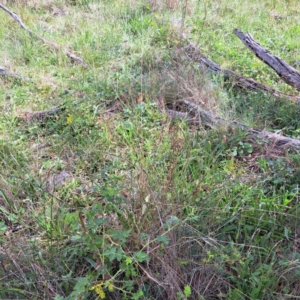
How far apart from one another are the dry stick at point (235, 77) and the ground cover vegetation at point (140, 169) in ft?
0.32

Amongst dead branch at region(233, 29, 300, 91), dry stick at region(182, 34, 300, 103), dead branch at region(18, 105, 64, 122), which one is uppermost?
dead branch at region(233, 29, 300, 91)

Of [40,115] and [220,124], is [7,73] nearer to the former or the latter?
Answer: [40,115]

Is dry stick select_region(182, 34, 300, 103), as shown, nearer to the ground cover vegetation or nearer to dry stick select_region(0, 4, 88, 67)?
the ground cover vegetation

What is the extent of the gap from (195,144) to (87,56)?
2.27 metres

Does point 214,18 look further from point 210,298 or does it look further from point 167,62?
point 210,298

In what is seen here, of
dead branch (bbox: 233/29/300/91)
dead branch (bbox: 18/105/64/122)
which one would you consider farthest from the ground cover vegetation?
dead branch (bbox: 233/29/300/91)

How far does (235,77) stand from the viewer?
3.71 m

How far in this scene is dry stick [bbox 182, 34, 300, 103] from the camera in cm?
343

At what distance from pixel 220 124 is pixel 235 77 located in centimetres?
→ 108

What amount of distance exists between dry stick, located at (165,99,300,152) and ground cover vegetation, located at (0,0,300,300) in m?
0.06

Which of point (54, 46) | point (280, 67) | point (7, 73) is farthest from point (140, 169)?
point (54, 46)

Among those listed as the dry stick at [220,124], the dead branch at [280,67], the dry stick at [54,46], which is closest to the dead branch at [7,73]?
the dry stick at [54,46]

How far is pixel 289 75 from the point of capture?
3.25m

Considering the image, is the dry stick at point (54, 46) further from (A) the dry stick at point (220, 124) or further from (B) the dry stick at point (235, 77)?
(A) the dry stick at point (220, 124)
